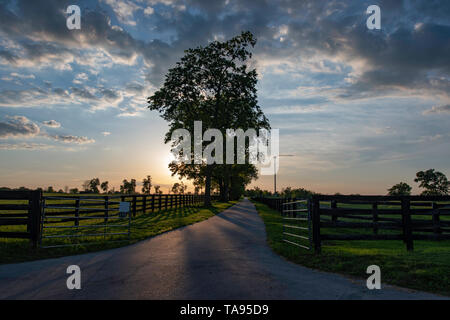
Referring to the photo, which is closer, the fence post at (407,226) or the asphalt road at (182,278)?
the asphalt road at (182,278)

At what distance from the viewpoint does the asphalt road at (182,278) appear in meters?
5.14

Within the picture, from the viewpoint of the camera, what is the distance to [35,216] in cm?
996

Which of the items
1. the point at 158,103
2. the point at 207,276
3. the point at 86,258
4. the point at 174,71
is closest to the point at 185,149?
the point at 158,103

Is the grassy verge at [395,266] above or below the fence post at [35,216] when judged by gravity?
below

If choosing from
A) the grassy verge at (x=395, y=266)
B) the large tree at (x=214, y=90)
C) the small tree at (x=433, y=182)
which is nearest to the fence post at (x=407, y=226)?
the grassy verge at (x=395, y=266)

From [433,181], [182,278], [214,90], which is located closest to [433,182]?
[433,181]

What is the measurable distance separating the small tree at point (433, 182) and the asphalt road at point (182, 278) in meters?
128

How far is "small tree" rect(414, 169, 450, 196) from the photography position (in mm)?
111600

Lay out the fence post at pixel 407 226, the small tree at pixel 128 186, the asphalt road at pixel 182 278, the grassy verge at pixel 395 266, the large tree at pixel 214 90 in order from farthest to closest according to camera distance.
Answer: the small tree at pixel 128 186 < the large tree at pixel 214 90 < the fence post at pixel 407 226 < the grassy verge at pixel 395 266 < the asphalt road at pixel 182 278

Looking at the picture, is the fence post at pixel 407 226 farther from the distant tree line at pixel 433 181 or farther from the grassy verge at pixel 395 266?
the distant tree line at pixel 433 181

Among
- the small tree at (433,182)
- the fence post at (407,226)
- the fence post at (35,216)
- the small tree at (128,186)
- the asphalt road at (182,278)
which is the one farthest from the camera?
the small tree at (128,186)

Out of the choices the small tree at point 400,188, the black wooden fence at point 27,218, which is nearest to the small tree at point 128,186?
the small tree at point 400,188
